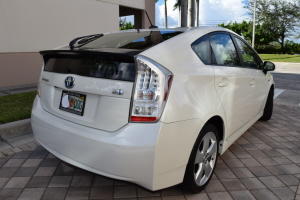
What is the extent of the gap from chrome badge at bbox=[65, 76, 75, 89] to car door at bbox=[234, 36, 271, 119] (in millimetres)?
2245

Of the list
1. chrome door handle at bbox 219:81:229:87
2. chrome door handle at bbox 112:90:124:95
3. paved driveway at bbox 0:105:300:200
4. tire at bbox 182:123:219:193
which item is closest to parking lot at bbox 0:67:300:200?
paved driveway at bbox 0:105:300:200

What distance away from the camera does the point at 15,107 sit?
487 centimetres

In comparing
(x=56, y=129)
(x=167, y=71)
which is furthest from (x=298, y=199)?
(x=56, y=129)

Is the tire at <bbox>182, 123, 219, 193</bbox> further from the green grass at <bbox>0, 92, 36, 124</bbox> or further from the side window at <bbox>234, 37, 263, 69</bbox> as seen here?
the green grass at <bbox>0, 92, 36, 124</bbox>

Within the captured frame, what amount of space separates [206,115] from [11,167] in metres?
2.28

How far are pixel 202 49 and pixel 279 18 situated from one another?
124 feet

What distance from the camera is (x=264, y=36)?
36375 mm

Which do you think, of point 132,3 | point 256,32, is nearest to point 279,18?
point 256,32

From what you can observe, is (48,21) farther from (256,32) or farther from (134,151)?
(256,32)

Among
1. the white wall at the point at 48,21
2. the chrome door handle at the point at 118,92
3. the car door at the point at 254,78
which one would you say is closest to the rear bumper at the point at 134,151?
the chrome door handle at the point at 118,92

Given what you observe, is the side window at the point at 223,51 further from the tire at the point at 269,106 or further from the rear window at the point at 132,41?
the tire at the point at 269,106

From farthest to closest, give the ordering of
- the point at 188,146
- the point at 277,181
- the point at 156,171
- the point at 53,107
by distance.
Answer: the point at 277,181, the point at 53,107, the point at 188,146, the point at 156,171

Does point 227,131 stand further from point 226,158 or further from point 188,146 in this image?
point 188,146

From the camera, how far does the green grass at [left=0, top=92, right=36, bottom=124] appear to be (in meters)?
4.16
